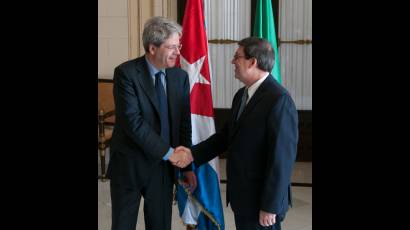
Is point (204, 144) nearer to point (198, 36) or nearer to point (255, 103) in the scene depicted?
point (255, 103)

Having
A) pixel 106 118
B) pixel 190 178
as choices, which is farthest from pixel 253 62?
pixel 106 118

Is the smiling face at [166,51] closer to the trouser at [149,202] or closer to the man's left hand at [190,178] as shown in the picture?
the trouser at [149,202]

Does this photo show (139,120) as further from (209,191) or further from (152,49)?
(209,191)

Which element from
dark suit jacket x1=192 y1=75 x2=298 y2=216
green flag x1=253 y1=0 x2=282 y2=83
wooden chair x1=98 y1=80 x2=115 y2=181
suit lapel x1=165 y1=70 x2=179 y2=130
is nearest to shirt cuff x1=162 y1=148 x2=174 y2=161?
suit lapel x1=165 y1=70 x2=179 y2=130

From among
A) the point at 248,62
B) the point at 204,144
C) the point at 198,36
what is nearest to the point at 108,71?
the point at 198,36

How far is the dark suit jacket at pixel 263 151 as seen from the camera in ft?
7.26

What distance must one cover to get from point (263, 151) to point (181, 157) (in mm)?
563

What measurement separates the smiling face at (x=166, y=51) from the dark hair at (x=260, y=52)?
15.9 inches

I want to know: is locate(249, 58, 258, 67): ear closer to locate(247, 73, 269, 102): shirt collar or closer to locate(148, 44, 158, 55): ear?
locate(247, 73, 269, 102): shirt collar

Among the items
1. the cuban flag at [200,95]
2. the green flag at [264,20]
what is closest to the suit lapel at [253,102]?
the cuban flag at [200,95]

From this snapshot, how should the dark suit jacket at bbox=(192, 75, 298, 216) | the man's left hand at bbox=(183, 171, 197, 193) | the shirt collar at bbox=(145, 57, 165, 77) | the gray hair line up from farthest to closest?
the man's left hand at bbox=(183, 171, 197, 193) → the shirt collar at bbox=(145, 57, 165, 77) → the gray hair → the dark suit jacket at bbox=(192, 75, 298, 216)

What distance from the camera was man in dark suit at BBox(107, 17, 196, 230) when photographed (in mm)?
2514

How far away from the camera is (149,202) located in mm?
2680

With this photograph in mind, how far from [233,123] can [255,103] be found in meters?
0.21
